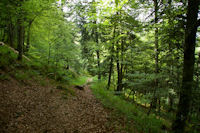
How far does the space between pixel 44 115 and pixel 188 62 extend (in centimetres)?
680

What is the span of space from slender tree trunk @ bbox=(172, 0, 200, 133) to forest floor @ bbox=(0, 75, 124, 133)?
2.58m

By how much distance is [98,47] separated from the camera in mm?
11539

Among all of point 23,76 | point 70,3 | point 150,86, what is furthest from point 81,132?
point 23,76

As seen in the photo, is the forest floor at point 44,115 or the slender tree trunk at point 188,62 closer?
the slender tree trunk at point 188,62

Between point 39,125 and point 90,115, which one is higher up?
point 39,125

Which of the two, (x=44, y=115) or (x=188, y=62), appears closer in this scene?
(x=188, y=62)

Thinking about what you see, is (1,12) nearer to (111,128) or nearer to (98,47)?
(98,47)

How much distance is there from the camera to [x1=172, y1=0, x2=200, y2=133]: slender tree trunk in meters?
3.64

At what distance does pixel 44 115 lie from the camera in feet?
18.2

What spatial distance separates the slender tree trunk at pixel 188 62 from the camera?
3637 mm

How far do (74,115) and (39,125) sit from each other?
1.98 meters

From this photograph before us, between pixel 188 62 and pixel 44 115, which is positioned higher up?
pixel 188 62

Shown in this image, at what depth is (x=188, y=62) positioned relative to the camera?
12.9 feet

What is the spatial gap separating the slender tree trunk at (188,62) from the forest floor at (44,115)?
2.58 m
